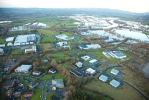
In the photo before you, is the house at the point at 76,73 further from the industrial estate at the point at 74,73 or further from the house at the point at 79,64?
the house at the point at 79,64

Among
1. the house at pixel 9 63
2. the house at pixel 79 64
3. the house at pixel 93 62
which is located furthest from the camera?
the house at pixel 93 62

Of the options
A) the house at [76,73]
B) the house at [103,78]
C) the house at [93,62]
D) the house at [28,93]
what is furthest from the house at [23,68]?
the house at [103,78]

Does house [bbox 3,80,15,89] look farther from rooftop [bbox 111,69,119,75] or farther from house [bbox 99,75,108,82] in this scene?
rooftop [bbox 111,69,119,75]

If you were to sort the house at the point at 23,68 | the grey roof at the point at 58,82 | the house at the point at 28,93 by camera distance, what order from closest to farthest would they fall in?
the house at the point at 28,93, the grey roof at the point at 58,82, the house at the point at 23,68

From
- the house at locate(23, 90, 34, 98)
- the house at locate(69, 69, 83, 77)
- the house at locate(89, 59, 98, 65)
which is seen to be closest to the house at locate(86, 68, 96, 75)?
the house at locate(69, 69, 83, 77)

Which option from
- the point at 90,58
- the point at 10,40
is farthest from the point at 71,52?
the point at 10,40

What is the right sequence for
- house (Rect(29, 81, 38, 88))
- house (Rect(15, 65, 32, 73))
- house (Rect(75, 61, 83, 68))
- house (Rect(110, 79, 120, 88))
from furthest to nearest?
house (Rect(75, 61, 83, 68)), house (Rect(15, 65, 32, 73)), house (Rect(110, 79, 120, 88)), house (Rect(29, 81, 38, 88))

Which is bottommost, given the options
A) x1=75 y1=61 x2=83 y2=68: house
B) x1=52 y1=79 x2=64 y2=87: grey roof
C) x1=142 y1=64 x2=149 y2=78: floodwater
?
x1=142 y1=64 x2=149 y2=78: floodwater

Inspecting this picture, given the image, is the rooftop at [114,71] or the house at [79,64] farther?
the house at [79,64]

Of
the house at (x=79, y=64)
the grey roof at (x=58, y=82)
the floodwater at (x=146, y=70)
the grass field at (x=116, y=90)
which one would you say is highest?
the house at (x=79, y=64)
